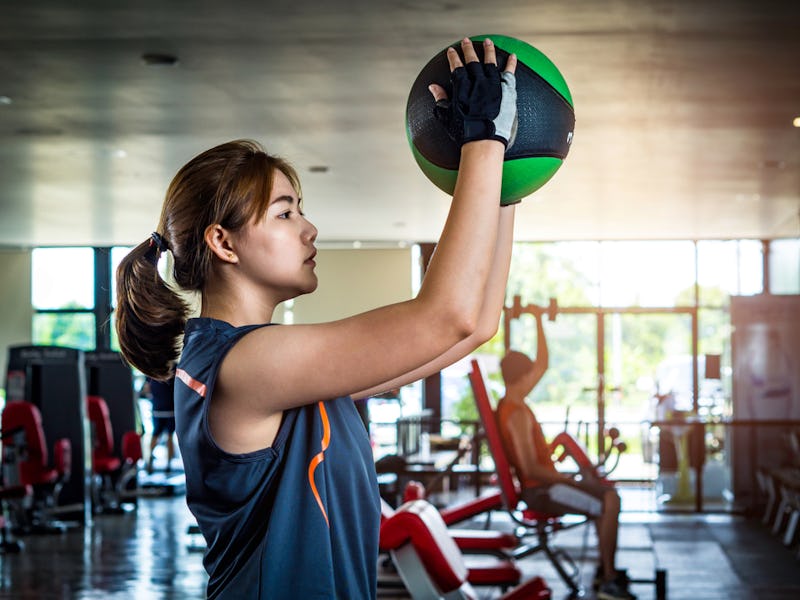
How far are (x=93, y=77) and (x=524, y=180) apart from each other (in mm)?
4580

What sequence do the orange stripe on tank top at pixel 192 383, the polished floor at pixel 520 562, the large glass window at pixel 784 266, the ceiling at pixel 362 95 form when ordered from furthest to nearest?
the large glass window at pixel 784 266 → the polished floor at pixel 520 562 → the ceiling at pixel 362 95 → the orange stripe on tank top at pixel 192 383

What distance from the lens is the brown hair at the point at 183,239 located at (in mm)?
1361

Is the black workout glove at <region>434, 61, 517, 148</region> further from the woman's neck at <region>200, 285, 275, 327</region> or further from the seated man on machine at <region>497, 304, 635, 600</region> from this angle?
the seated man on machine at <region>497, 304, 635, 600</region>

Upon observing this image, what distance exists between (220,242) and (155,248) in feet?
0.52

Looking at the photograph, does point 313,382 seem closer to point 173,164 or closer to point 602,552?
point 602,552

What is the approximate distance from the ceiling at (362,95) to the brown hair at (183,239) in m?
3.02

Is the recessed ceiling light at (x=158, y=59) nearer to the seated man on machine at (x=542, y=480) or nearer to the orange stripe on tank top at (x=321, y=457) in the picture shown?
the seated man on machine at (x=542, y=480)

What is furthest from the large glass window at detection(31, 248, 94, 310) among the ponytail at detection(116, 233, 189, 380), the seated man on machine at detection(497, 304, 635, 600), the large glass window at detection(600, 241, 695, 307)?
the ponytail at detection(116, 233, 189, 380)

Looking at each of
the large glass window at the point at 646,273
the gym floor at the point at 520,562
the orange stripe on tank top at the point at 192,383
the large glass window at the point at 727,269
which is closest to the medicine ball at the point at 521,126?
the orange stripe on tank top at the point at 192,383

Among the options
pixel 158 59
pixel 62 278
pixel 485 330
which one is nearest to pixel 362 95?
pixel 158 59

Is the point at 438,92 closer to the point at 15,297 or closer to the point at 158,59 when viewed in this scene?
the point at 158,59

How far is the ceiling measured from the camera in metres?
4.51

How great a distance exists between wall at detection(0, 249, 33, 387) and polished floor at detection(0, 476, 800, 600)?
5552 mm

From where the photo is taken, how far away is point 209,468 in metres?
1.30
